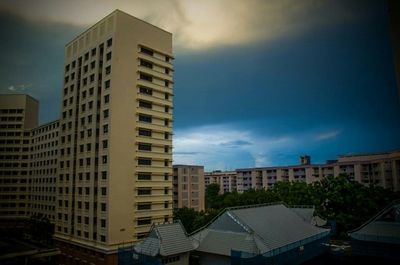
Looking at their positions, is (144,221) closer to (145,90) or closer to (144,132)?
(144,132)

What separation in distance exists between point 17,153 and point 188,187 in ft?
41.7

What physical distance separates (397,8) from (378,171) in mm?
17514

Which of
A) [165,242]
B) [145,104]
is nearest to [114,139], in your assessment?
[145,104]

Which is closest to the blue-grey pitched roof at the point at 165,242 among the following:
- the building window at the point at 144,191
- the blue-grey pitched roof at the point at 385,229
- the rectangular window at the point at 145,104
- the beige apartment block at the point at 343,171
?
the building window at the point at 144,191

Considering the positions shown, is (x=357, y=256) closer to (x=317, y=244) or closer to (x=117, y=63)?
(x=317, y=244)

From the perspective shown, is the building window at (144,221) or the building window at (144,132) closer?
the building window at (144,221)

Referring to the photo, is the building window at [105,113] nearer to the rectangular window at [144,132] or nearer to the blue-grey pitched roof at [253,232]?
the rectangular window at [144,132]

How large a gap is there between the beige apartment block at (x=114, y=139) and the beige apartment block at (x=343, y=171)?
383 inches

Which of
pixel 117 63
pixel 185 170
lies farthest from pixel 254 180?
pixel 117 63

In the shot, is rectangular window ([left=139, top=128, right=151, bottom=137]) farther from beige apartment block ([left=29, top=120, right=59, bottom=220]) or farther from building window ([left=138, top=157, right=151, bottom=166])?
beige apartment block ([left=29, top=120, right=59, bottom=220])

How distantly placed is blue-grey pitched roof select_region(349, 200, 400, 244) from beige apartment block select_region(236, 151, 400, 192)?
16.4 ft

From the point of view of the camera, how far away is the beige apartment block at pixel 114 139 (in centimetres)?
1104

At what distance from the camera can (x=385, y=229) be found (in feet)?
24.6

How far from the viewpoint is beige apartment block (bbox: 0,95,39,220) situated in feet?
56.2
